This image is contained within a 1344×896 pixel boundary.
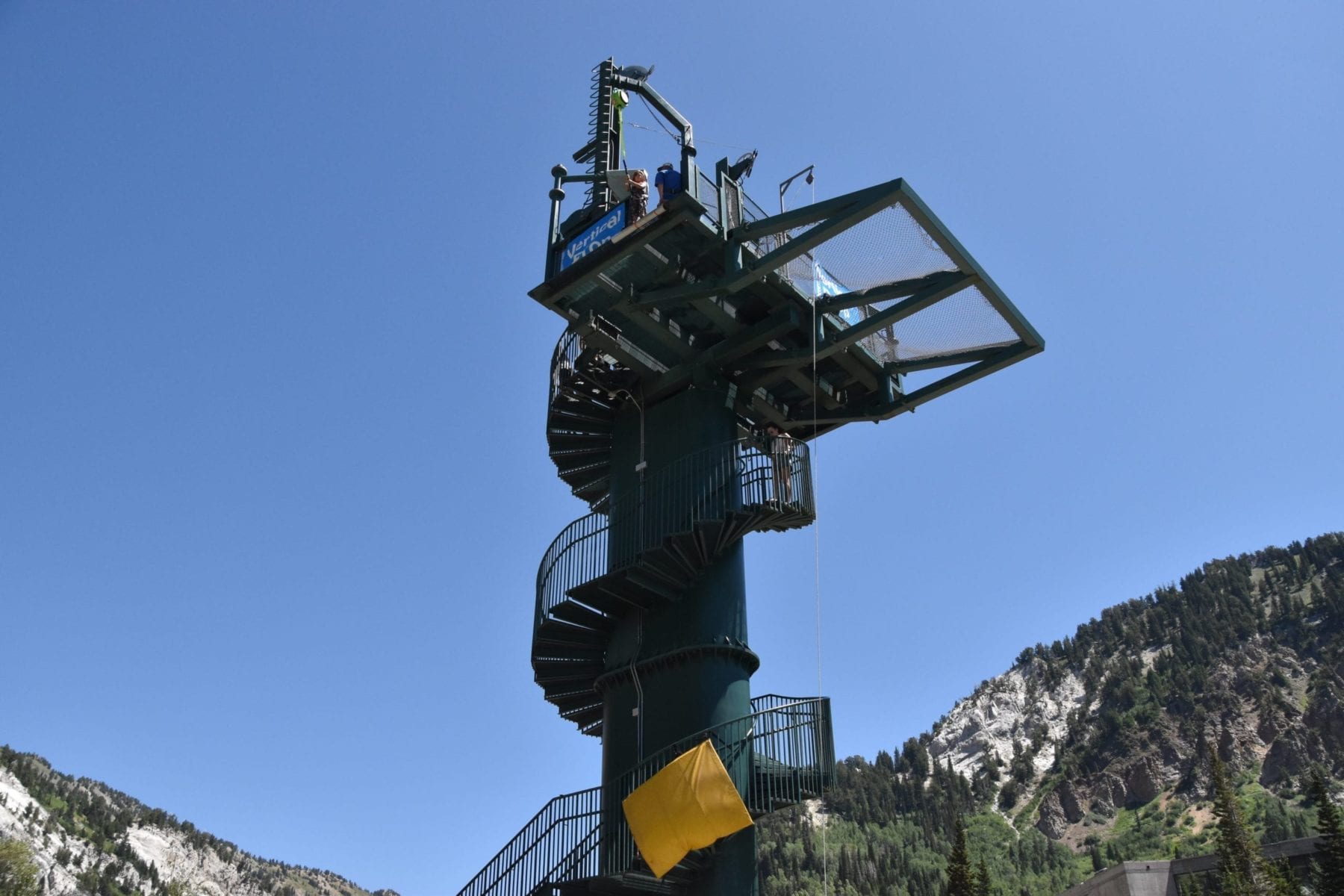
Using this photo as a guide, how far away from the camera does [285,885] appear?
193 m

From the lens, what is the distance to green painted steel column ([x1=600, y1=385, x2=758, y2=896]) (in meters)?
17.0

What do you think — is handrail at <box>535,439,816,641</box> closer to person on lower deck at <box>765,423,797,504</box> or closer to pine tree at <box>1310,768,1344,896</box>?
person on lower deck at <box>765,423,797,504</box>

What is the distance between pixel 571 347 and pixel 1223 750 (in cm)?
20845

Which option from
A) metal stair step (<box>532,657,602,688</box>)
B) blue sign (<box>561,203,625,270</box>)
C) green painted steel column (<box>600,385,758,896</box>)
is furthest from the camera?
metal stair step (<box>532,657,602,688</box>)

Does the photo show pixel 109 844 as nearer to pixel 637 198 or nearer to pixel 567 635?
pixel 567 635

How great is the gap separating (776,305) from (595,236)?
3238mm

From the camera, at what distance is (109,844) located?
14875 cm

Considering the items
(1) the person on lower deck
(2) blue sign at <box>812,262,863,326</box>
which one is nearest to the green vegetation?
(1) the person on lower deck

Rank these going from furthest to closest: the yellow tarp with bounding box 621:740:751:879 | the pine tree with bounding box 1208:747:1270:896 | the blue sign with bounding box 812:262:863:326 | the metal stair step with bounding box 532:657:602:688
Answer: the pine tree with bounding box 1208:747:1270:896 < the blue sign with bounding box 812:262:863:326 < the metal stair step with bounding box 532:657:602:688 < the yellow tarp with bounding box 621:740:751:879

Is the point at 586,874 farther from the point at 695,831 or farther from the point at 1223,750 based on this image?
the point at 1223,750

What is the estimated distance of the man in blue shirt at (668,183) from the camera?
59.6 feet

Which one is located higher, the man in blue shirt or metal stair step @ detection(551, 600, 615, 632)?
the man in blue shirt

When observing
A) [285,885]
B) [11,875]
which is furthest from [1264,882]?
[285,885]

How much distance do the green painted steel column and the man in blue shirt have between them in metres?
3.70
